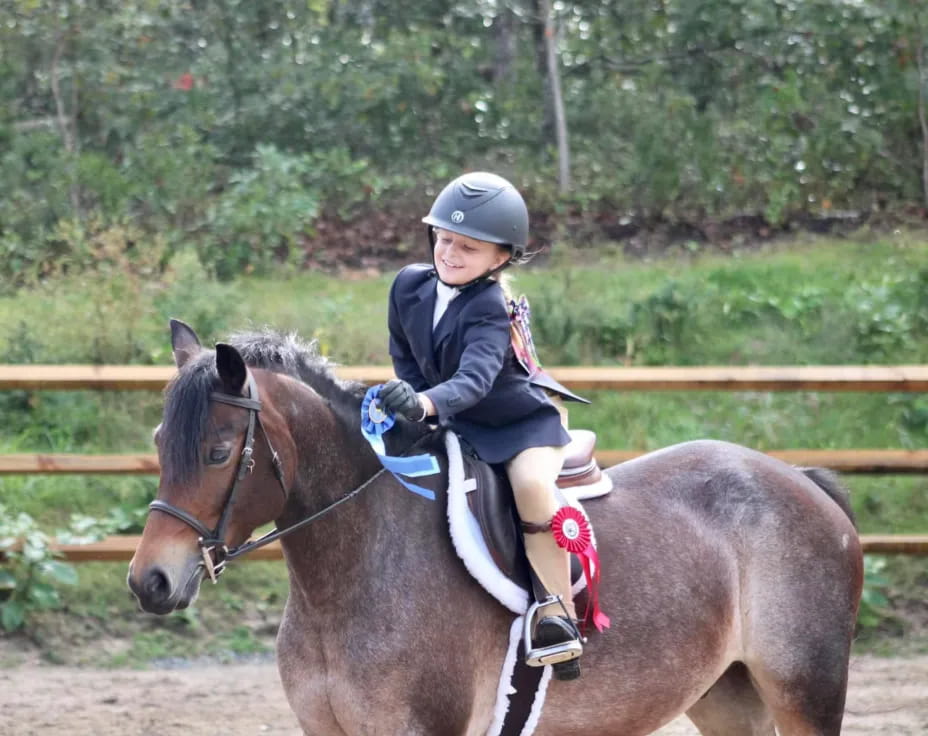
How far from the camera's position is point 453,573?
11.3 feet

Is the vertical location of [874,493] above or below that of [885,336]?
below

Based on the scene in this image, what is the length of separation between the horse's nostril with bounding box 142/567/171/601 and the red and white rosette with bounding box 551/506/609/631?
1103 millimetres

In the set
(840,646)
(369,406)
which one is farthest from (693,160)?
(369,406)

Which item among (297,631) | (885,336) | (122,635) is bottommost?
(122,635)

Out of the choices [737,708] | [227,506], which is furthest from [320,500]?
[737,708]

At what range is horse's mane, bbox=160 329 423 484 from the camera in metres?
3.03

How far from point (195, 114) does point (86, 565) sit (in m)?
5.41

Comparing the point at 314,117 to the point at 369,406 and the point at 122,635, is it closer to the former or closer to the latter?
the point at 122,635

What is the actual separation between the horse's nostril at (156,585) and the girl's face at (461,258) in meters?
1.16

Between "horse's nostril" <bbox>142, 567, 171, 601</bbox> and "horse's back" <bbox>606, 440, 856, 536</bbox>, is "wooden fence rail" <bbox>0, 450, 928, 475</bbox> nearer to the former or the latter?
"horse's back" <bbox>606, 440, 856, 536</bbox>

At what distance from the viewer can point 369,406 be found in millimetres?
3324

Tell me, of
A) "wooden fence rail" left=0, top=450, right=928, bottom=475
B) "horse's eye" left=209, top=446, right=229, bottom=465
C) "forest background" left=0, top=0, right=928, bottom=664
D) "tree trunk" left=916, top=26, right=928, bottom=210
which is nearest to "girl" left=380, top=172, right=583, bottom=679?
"horse's eye" left=209, top=446, right=229, bottom=465

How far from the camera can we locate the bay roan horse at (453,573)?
122 inches

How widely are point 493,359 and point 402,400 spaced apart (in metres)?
0.37
